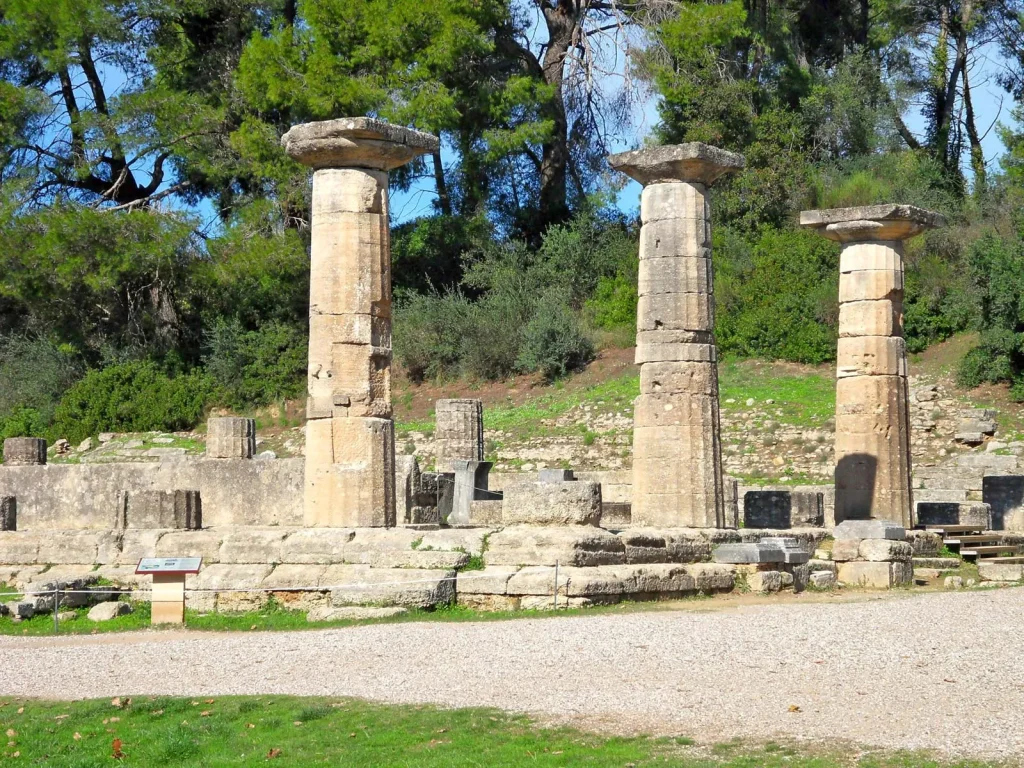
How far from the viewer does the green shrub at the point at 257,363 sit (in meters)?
37.7

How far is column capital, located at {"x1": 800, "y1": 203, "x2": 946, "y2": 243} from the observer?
2008 cm

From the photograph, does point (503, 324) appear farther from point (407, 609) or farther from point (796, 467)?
point (407, 609)

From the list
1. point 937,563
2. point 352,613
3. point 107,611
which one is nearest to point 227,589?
point 107,611

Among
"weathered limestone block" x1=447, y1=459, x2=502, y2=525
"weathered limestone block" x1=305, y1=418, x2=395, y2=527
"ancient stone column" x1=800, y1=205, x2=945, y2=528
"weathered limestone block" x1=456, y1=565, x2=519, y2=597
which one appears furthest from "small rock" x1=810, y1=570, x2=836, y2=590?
"weathered limestone block" x1=447, y1=459, x2=502, y2=525

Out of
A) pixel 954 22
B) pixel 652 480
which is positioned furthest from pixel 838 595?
pixel 954 22

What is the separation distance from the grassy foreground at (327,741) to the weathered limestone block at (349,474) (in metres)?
5.56

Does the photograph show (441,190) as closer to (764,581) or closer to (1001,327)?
(1001,327)

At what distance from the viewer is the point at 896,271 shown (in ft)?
67.0

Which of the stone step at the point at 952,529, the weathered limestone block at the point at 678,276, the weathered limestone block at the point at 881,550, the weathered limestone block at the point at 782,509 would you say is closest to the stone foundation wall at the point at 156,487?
the weathered limestone block at the point at 678,276

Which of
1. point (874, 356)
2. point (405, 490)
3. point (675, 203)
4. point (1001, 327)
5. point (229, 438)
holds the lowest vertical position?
point (405, 490)

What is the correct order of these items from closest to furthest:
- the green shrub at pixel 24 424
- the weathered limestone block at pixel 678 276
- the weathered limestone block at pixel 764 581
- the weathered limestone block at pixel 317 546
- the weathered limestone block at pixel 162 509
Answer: the weathered limestone block at pixel 317 546 < the weathered limestone block at pixel 764 581 < the weathered limestone block at pixel 162 509 < the weathered limestone block at pixel 678 276 < the green shrub at pixel 24 424

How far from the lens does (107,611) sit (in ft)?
47.5

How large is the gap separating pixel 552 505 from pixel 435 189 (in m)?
27.9

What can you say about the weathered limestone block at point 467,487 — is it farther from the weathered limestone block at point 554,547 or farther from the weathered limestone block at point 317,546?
the weathered limestone block at point 554,547
